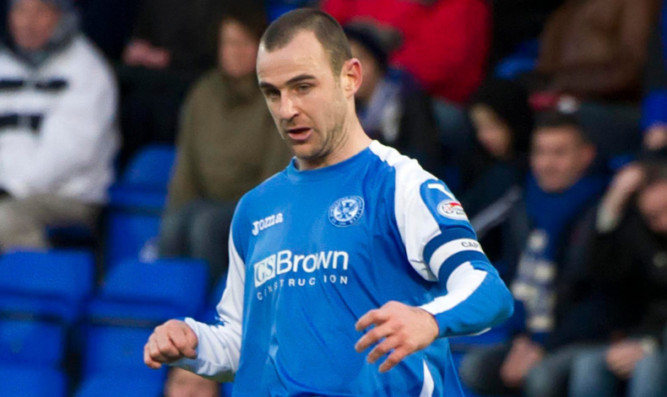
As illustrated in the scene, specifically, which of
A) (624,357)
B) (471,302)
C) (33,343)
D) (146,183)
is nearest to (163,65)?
(146,183)

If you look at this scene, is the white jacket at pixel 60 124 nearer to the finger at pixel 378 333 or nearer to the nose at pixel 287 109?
the nose at pixel 287 109

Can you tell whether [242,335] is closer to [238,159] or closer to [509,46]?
[238,159]

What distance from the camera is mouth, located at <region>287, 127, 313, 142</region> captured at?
3.08 meters

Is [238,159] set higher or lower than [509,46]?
lower

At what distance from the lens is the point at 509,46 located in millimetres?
8016

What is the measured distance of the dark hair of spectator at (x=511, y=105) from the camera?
6621 millimetres

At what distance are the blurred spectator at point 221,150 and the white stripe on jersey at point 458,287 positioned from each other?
3.68 meters

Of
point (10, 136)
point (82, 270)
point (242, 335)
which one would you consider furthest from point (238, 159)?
point (242, 335)

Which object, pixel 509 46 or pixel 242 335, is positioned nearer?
pixel 242 335

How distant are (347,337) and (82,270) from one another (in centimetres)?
382

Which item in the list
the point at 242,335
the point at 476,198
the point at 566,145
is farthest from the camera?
the point at 476,198

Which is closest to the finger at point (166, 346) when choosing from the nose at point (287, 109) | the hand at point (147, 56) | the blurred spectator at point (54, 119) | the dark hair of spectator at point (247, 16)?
the nose at point (287, 109)

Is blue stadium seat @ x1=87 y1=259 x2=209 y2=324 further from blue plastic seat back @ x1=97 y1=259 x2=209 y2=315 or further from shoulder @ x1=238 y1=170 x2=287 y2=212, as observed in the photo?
shoulder @ x1=238 y1=170 x2=287 y2=212

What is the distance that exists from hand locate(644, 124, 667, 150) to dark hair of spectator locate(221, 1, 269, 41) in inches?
83.0
